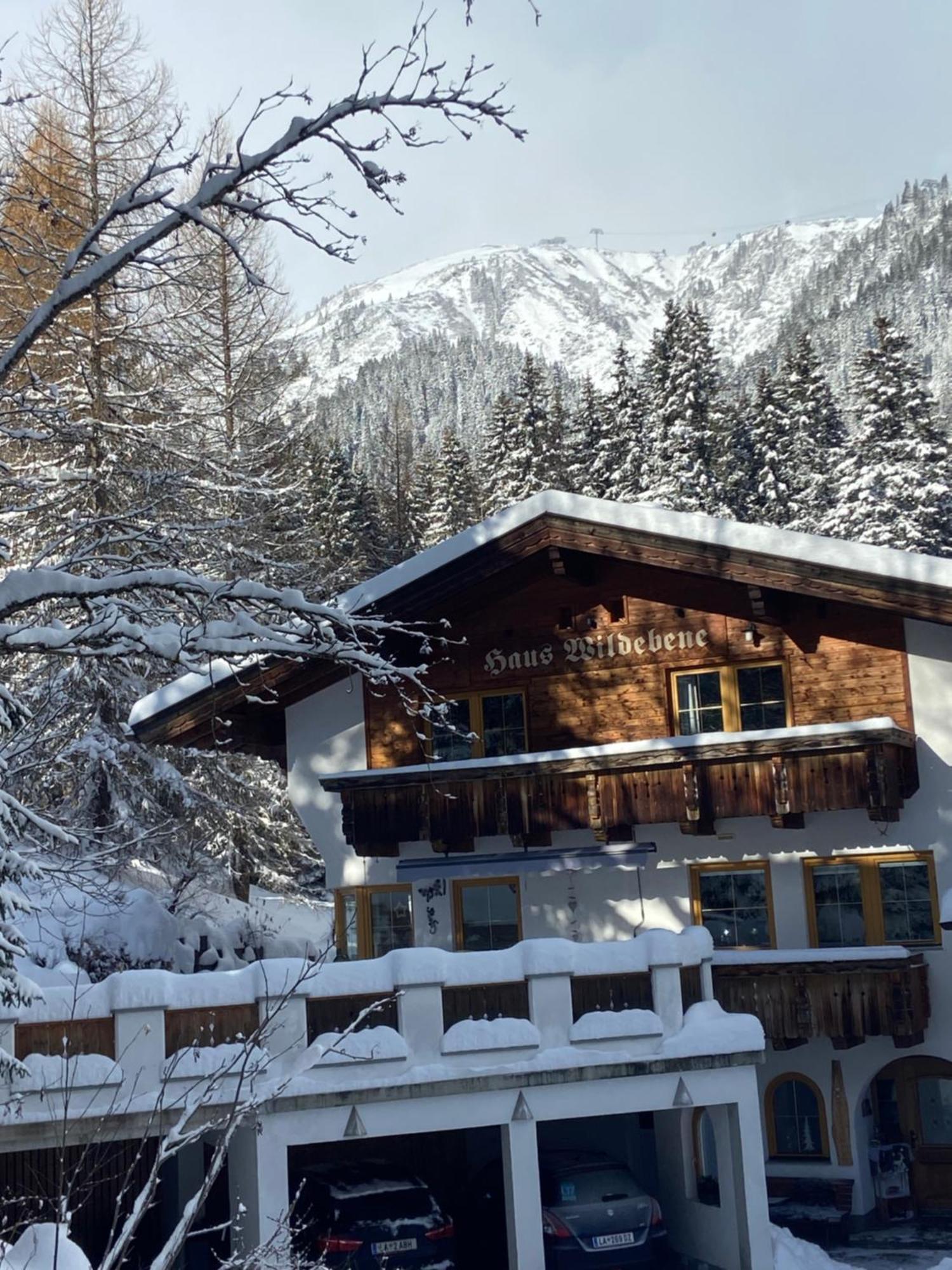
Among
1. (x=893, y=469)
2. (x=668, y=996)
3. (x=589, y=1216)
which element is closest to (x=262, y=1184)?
(x=589, y=1216)

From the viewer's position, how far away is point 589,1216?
14062 millimetres

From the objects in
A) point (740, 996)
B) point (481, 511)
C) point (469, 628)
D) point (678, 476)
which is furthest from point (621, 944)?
point (481, 511)

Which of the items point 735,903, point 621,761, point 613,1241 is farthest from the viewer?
point 735,903

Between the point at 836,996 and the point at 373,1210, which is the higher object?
the point at 836,996

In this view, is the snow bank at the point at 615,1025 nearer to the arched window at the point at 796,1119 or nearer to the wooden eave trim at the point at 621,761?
the wooden eave trim at the point at 621,761

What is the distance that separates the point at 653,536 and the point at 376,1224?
27.3ft

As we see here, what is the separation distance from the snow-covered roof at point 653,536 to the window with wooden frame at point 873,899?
3.41 m

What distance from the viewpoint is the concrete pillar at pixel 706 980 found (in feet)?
49.4

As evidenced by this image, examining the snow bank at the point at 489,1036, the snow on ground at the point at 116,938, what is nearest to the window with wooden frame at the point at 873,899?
the snow bank at the point at 489,1036

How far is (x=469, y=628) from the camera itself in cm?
1958

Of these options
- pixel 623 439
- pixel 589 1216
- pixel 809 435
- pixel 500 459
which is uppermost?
pixel 623 439

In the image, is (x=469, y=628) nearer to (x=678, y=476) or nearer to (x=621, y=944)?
(x=621, y=944)

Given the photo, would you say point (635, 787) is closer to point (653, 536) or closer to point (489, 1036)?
point (653, 536)

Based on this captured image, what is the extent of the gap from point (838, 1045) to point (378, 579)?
7704mm
